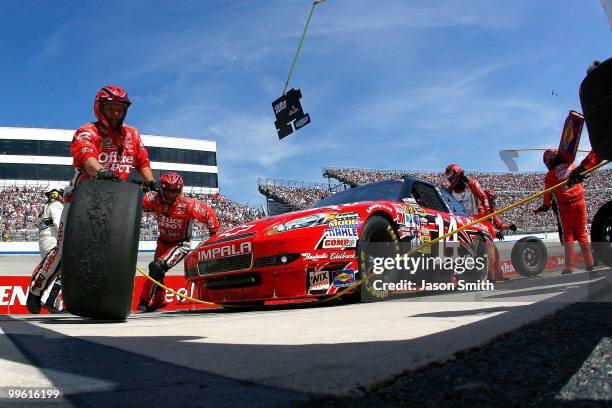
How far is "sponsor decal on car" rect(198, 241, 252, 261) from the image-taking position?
4.27 meters

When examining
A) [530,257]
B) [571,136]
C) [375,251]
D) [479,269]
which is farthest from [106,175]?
[530,257]

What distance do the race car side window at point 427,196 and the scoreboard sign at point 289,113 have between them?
12172 millimetres

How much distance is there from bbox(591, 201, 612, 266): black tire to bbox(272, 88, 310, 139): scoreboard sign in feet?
44.5

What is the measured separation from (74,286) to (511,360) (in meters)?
2.12

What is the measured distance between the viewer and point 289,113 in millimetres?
18031

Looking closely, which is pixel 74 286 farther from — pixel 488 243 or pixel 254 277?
pixel 488 243

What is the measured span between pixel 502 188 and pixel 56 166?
1743 inches

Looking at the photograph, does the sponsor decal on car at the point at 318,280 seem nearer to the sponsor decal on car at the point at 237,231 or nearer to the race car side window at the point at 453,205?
the sponsor decal on car at the point at 237,231

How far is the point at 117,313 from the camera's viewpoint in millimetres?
2557

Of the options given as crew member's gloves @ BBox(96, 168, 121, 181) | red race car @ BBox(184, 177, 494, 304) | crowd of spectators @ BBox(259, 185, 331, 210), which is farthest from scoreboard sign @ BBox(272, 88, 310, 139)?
crowd of spectators @ BBox(259, 185, 331, 210)

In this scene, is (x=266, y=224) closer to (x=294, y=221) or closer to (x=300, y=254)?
(x=294, y=221)

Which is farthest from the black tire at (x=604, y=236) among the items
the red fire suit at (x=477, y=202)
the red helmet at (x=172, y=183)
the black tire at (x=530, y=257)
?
the red helmet at (x=172, y=183)

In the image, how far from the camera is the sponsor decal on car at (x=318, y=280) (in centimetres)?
411

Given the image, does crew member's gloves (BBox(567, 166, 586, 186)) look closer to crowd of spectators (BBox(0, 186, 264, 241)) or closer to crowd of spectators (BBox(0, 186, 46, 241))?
crowd of spectators (BBox(0, 186, 264, 241))
